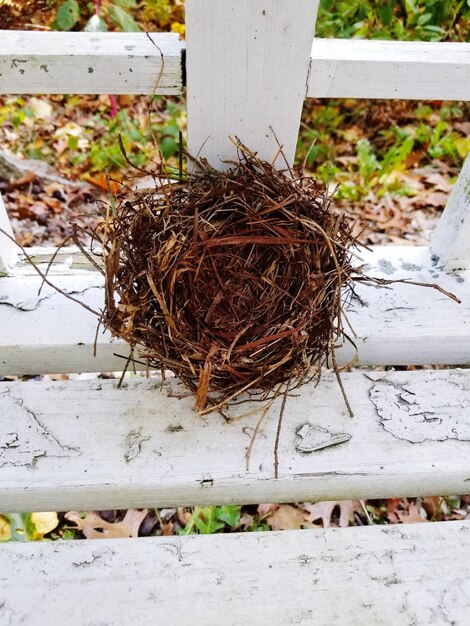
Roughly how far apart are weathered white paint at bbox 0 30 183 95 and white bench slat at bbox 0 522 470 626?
70 centimetres

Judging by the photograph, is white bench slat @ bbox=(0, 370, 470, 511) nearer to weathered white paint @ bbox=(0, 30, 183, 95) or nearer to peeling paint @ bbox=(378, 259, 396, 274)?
peeling paint @ bbox=(378, 259, 396, 274)

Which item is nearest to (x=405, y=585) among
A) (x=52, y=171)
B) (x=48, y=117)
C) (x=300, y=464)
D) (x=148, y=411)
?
(x=300, y=464)

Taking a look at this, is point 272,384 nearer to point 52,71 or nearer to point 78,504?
point 78,504

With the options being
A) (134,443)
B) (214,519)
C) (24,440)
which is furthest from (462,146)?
(24,440)

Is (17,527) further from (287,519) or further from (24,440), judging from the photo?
(287,519)

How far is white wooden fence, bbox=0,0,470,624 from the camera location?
76cm

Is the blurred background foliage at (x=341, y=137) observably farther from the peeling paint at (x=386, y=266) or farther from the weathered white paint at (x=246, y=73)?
the weathered white paint at (x=246, y=73)

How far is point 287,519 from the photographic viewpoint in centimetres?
135

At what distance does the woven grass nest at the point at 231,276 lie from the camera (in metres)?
0.77

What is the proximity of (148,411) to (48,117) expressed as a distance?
62.3 inches

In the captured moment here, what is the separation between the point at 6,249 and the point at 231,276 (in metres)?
0.49

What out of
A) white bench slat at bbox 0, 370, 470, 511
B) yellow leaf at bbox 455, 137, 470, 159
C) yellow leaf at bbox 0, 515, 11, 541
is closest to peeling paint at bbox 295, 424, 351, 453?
white bench slat at bbox 0, 370, 470, 511

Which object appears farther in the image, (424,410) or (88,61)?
(424,410)

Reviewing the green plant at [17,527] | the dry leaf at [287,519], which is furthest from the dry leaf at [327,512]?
the green plant at [17,527]
